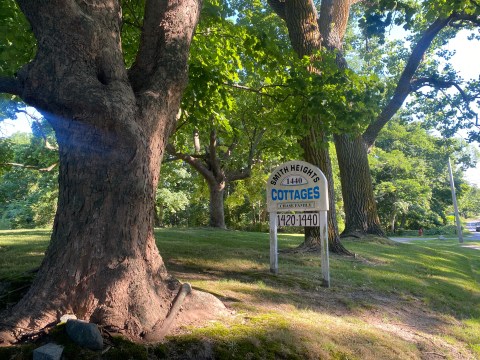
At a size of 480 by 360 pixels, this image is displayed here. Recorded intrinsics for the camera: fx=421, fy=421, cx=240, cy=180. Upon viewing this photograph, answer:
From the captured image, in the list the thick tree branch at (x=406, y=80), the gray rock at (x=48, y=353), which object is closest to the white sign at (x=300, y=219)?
the gray rock at (x=48, y=353)

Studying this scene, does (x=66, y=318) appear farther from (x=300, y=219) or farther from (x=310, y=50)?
(x=310, y=50)

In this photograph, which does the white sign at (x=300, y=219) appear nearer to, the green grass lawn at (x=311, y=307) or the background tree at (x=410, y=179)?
the green grass lawn at (x=311, y=307)

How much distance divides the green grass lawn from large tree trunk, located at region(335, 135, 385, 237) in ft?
15.5

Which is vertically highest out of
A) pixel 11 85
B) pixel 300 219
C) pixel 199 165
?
pixel 199 165

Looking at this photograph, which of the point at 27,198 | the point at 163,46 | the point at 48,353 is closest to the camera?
the point at 48,353

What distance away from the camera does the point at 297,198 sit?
7.68m

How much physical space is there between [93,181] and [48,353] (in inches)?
61.8

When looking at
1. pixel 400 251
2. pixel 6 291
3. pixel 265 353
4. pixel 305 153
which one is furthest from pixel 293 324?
pixel 400 251

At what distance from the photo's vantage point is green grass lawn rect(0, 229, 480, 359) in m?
3.99

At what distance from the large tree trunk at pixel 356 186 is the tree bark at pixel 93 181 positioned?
39.9 feet

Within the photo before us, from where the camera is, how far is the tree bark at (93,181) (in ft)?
12.7

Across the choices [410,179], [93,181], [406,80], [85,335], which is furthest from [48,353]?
[410,179]

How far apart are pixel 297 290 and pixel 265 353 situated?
2.96 metres

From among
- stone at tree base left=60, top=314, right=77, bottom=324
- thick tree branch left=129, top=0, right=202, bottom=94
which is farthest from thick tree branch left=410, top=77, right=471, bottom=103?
stone at tree base left=60, top=314, right=77, bottom=324
